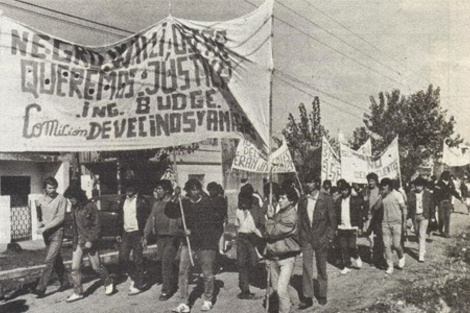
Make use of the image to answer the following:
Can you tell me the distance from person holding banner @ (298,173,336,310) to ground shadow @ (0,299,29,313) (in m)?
4.15

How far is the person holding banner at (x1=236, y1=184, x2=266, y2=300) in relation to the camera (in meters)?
8.27

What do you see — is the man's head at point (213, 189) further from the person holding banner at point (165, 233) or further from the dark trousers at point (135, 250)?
the dark trousers at point (135, 250)

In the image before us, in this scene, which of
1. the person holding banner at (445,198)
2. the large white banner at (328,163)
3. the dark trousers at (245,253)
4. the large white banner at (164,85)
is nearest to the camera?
the large white banner at (164,85)

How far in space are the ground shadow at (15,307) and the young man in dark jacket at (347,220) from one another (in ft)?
19.6

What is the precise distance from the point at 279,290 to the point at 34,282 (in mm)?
5143

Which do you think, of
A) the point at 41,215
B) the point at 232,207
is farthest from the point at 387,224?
the point at 232,207

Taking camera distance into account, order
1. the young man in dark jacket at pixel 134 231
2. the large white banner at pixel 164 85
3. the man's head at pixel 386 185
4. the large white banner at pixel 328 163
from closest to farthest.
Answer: the large white banner at pixel 164 85, the young man in dark jacket at pixel 134 231, the man's head at pixel 386 185, the large white banner at pixel 328 163

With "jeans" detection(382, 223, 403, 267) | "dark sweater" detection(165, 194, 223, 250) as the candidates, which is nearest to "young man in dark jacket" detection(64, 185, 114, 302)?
"dark sweater" detection(165, 194, 223, 250)

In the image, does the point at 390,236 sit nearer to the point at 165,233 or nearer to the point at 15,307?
the point at 165,233

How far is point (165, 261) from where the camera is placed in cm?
829

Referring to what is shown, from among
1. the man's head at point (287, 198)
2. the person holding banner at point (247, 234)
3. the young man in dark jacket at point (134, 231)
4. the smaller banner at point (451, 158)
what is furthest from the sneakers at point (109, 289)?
the smaller banner at point (451, 158)

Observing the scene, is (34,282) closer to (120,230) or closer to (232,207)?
(120,230)

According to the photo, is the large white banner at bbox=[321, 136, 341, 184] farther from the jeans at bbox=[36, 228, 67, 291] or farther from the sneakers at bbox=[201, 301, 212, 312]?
the jeans at bbox=[36, 228, 67, 291]

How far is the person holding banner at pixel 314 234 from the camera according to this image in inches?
300
